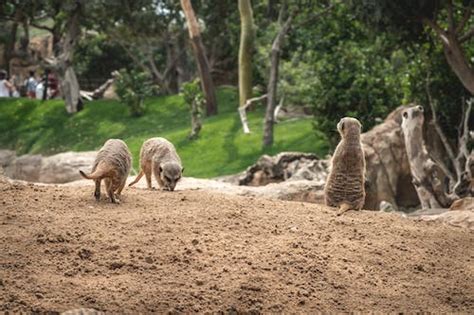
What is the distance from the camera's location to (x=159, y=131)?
102ft

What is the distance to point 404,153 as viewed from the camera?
18.6 metres

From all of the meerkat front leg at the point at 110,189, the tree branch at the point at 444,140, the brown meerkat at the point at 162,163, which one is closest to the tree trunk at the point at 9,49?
the tree branch at the point at 444,140

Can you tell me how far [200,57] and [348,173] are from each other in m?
21.2

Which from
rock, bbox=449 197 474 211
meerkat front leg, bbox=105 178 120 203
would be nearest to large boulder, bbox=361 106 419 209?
rock, bbox=449 197 474 211

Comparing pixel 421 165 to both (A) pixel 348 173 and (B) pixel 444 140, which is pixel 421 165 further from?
(A) pixel 348 173

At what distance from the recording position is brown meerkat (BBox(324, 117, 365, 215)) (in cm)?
996

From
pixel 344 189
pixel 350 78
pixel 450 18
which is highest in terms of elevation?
pixel 450 18

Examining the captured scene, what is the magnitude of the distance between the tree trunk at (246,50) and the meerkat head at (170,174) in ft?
66.0

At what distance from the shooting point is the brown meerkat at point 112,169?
8.39 m

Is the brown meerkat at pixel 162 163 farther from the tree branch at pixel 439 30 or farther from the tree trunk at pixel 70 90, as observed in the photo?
the tree trunk at pixel 70 90

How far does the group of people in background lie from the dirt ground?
96.3ft

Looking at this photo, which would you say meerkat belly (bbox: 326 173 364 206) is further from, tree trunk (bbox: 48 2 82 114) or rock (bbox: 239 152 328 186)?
tree trunk (bbox: 48 2 82 114)

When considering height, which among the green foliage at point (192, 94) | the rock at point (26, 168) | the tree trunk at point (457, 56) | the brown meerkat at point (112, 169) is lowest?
the rock at point (26, 168)

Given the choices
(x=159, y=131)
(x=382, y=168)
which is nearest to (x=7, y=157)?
(x=159, y=131)
